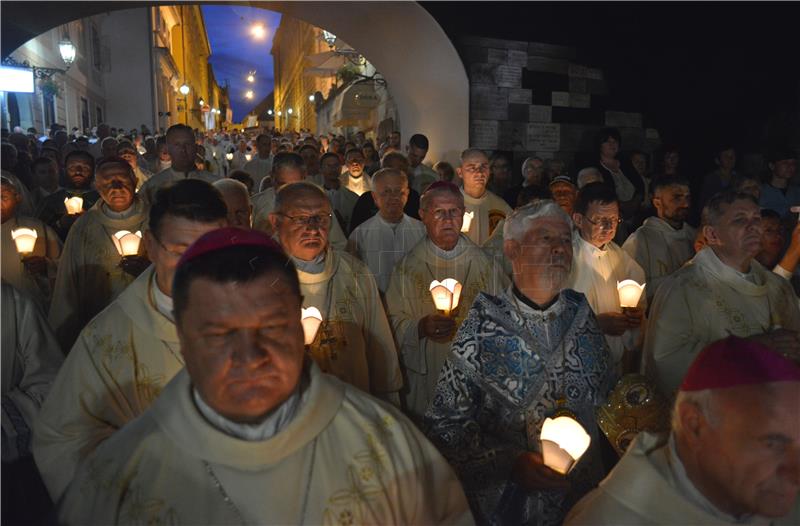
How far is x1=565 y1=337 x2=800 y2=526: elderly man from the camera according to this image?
1553 mm

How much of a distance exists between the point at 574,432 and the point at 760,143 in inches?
367

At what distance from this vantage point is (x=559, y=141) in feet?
32.9

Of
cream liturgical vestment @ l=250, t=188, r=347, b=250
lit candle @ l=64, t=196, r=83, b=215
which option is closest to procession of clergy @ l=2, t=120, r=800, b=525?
cream liturgical vestment @ l=250, t=188, r=347, b=250

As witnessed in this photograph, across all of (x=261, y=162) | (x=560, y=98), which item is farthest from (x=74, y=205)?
(x=560, y=98)

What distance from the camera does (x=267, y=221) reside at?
5512mm

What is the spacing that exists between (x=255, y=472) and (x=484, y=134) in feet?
27.8

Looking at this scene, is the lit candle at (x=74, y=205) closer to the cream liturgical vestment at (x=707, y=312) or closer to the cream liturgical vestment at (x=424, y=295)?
the cream liturgical vestment at (x=424, y=295)

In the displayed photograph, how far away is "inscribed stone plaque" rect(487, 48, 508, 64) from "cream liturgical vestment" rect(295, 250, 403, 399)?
6688 mm

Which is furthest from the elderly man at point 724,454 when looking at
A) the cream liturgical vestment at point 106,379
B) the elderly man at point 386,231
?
the elderly man at point 386,231

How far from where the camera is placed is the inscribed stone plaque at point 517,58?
9.71 m

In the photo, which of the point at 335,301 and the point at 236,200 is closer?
the point at 335,301

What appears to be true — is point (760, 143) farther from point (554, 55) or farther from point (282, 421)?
point (282, 421)

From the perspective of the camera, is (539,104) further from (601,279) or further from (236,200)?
(236,200)

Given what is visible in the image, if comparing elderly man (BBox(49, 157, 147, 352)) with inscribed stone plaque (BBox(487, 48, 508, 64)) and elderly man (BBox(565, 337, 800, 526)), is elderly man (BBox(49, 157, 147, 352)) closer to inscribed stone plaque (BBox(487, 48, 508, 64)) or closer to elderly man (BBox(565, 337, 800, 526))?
elderly man (BBox(565, 337, 800, 526))
